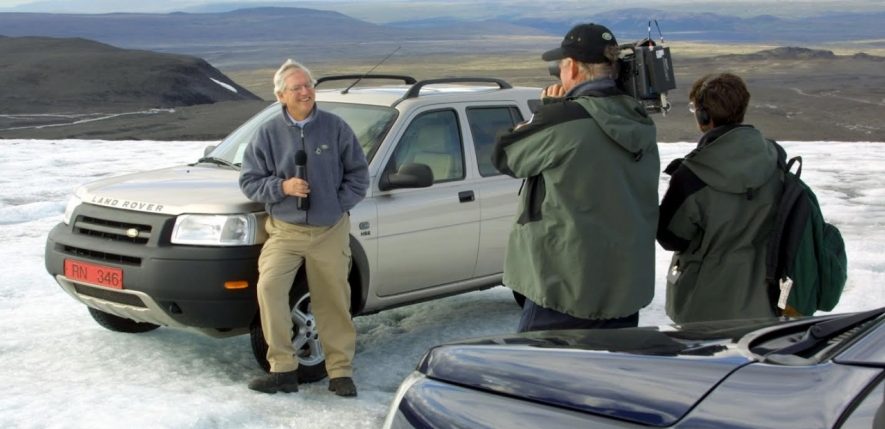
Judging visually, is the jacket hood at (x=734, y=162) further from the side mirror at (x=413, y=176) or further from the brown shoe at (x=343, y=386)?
the brown shoe at (x=343, y=386)

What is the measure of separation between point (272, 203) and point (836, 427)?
165 inches

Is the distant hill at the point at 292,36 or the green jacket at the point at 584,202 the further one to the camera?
the distant hill at the point at 292,36

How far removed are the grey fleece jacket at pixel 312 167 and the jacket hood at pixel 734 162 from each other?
210cm

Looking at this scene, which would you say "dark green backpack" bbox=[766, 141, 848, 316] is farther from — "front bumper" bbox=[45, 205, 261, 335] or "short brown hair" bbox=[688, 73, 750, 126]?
"front bumper" bbox=[45, 205, 261, 335]

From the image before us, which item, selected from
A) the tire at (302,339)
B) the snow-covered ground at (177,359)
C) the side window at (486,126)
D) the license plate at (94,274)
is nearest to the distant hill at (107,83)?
the snow-covered ground at (177,359)

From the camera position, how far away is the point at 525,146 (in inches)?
167

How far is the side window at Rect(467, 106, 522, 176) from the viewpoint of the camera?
742cm

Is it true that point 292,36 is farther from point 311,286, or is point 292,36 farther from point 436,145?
point 311,286

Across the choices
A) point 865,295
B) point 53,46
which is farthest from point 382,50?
point 865,295

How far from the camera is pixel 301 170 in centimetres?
586

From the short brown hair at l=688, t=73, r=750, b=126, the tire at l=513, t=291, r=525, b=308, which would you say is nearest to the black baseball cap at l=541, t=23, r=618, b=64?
the short brown hair at l=688, t=73, r=750, b=126

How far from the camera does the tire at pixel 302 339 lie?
621cm

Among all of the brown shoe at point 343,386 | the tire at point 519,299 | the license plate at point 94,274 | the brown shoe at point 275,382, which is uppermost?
the license plate at point 94,274

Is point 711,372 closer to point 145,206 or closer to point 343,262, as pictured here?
point 343,262
